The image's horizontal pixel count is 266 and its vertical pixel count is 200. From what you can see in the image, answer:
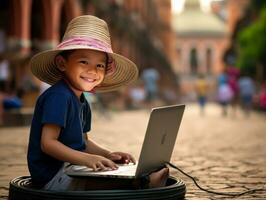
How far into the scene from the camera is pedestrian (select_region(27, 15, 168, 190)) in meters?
3.38

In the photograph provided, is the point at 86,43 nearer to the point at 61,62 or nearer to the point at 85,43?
the point at 85,43

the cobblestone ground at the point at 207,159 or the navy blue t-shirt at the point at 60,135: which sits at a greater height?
the navy blue t-shirt at the point at 60,135

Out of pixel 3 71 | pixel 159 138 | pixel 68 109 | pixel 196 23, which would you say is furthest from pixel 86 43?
pixel 196 23

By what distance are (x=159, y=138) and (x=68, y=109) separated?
0.53 m

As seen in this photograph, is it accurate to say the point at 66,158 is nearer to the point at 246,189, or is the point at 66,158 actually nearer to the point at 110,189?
the point at 110,189

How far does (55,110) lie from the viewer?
338cm

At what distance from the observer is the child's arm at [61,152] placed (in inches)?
133

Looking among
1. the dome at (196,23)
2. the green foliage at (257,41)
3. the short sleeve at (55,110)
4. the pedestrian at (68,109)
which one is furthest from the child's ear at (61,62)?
the dome at (196,23)

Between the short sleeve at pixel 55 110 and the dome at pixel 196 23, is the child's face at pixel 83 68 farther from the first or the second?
the dome at pixel 196 23

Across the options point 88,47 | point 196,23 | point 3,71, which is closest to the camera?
point 88,47

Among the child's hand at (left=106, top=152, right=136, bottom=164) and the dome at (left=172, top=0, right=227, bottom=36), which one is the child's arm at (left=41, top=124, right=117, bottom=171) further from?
the dome at (left=172, top=0, right=227, bottom=36)

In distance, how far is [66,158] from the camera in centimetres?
338

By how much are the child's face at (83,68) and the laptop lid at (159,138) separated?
48 cm

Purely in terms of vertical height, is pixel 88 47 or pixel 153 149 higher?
pixel 88 47
